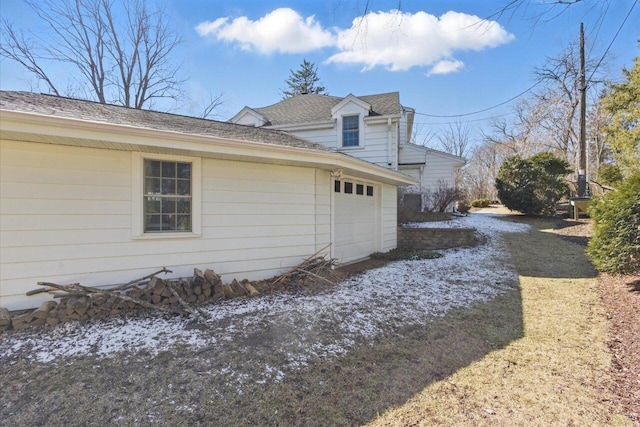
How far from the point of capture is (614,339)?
148 inches

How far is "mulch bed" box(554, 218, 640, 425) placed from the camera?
273 cm

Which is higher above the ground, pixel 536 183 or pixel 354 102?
pixel 354 102

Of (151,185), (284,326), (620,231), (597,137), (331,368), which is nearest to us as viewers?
(331,368)

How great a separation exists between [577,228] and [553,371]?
1125 cm

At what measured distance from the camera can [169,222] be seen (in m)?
5.23

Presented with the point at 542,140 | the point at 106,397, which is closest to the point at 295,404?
the point at 106,397

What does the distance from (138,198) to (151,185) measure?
290 mm

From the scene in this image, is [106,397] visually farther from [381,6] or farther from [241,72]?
[241,72]

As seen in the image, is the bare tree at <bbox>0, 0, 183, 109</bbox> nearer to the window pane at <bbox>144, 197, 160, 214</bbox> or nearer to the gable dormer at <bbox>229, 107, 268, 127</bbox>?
the gable dormer at <bbox>229, 107, 268, 127</bbox>

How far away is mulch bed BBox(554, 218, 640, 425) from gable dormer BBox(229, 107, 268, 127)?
484 inches

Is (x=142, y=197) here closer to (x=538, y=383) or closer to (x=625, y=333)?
(x=538, y=383)

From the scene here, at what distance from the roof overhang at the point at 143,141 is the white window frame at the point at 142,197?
A: 0.45 ft

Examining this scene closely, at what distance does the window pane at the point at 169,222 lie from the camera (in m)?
5.18

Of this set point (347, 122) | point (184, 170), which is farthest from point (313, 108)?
point (184, 170)
